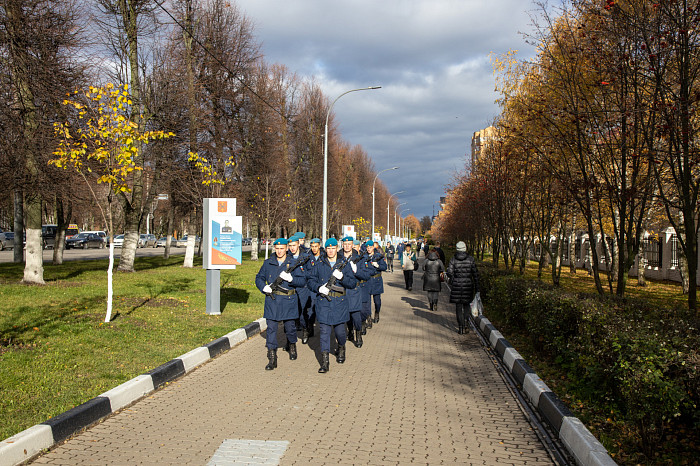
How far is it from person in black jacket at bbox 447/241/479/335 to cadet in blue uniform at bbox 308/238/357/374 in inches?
123

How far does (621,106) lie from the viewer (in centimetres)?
841

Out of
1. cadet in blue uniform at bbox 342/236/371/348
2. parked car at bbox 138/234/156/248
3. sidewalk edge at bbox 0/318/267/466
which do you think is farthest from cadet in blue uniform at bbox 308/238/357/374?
parked car at bbox 138/234/156/248

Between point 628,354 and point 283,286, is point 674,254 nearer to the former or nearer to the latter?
point 283,286

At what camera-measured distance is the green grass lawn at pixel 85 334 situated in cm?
564

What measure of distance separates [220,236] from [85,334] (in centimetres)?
351

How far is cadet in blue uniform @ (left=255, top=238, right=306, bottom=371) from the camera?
740cm

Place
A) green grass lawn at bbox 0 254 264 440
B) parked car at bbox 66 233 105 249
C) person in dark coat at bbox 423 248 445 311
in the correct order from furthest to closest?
parked car at bbox 66 233 105 249
person in dark coat at bbox 423 248 445 311
green grass lawn at bbox 0 254 264 440

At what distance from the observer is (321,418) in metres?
5.33

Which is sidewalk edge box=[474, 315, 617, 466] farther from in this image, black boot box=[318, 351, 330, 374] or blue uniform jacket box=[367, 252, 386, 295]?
blue uniform jacket box=[367, 252, 386, 295]

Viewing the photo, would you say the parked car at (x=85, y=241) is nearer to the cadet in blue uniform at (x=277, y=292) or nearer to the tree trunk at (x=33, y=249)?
the tree trunk at (x=33, y=249)

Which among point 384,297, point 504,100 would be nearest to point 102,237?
point 384,297

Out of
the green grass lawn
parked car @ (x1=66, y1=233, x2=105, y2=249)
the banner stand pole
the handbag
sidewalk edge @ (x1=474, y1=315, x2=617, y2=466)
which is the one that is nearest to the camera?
sidewalk edge @ (x1=474, y1=315, x2=617, y2=466)

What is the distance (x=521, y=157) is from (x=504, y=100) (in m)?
1.99

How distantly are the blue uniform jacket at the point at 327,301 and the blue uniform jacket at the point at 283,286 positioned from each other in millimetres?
218
